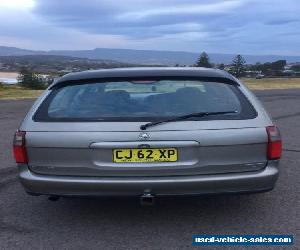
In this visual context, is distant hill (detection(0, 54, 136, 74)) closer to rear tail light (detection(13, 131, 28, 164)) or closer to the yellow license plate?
rear tail light (detection(13, 131, 28, 164))

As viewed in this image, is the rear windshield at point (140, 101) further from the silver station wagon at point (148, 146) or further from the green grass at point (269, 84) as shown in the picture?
the green grass at point (269, 84)

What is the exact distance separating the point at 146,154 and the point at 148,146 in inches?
3.3

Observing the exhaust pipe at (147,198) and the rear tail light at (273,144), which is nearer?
the exhaust pipe at (147,198)

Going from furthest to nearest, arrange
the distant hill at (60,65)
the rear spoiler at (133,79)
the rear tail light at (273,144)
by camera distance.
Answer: the distant hill at (60,65) → the rear spoiler at (133,79) → the rear tail light at (273,144)

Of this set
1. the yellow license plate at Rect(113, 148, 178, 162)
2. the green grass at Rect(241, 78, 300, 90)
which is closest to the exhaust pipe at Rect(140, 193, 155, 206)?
the yellow license plate at Rect(113, 148, 178, 162)

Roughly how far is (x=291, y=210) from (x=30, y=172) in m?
2.57

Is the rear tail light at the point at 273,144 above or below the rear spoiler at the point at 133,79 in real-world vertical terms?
below

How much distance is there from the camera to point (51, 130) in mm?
4203

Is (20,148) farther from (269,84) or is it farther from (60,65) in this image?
(269,84)

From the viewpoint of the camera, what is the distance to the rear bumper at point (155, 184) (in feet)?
13.5

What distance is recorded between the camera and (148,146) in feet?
13.2

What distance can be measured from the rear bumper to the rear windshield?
1.68 ft

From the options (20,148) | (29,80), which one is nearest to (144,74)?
(20,148)

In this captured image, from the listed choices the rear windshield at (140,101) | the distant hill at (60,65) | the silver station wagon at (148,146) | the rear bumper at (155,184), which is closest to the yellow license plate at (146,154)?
the silver station wagon at (148,146)
